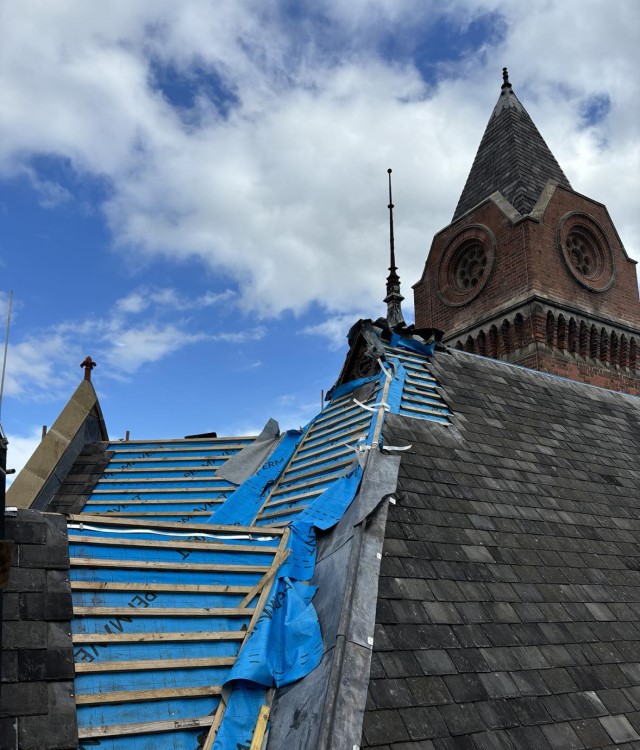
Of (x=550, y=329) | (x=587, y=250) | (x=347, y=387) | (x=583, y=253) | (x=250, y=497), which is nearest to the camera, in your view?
(x=250, y=497)

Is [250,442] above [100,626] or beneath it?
above

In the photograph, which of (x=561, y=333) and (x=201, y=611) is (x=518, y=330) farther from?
(x=201, y=611)

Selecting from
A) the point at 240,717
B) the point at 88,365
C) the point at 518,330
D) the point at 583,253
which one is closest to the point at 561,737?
Answer: the point at 240,717

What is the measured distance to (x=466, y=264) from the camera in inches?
934

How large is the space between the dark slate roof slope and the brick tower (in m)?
9.58

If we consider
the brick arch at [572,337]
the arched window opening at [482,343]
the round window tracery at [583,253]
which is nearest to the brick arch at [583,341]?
the brick arch at [572,337]

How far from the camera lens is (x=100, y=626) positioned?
5.66m

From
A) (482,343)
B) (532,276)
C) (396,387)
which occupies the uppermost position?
(532,276)

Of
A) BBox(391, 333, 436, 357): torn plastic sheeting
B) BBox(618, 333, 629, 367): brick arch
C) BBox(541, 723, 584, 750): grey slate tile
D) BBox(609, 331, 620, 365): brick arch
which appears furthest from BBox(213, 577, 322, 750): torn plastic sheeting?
BBox(618, 333, 629, 367): brick arch

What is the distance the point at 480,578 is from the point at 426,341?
5792mm

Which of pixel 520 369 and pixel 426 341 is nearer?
pixel 426 341

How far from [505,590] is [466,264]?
18.2m

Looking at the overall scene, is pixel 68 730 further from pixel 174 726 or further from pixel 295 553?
pixel 295 553

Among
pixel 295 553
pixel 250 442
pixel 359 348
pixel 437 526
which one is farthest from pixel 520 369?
pixel 295 553
